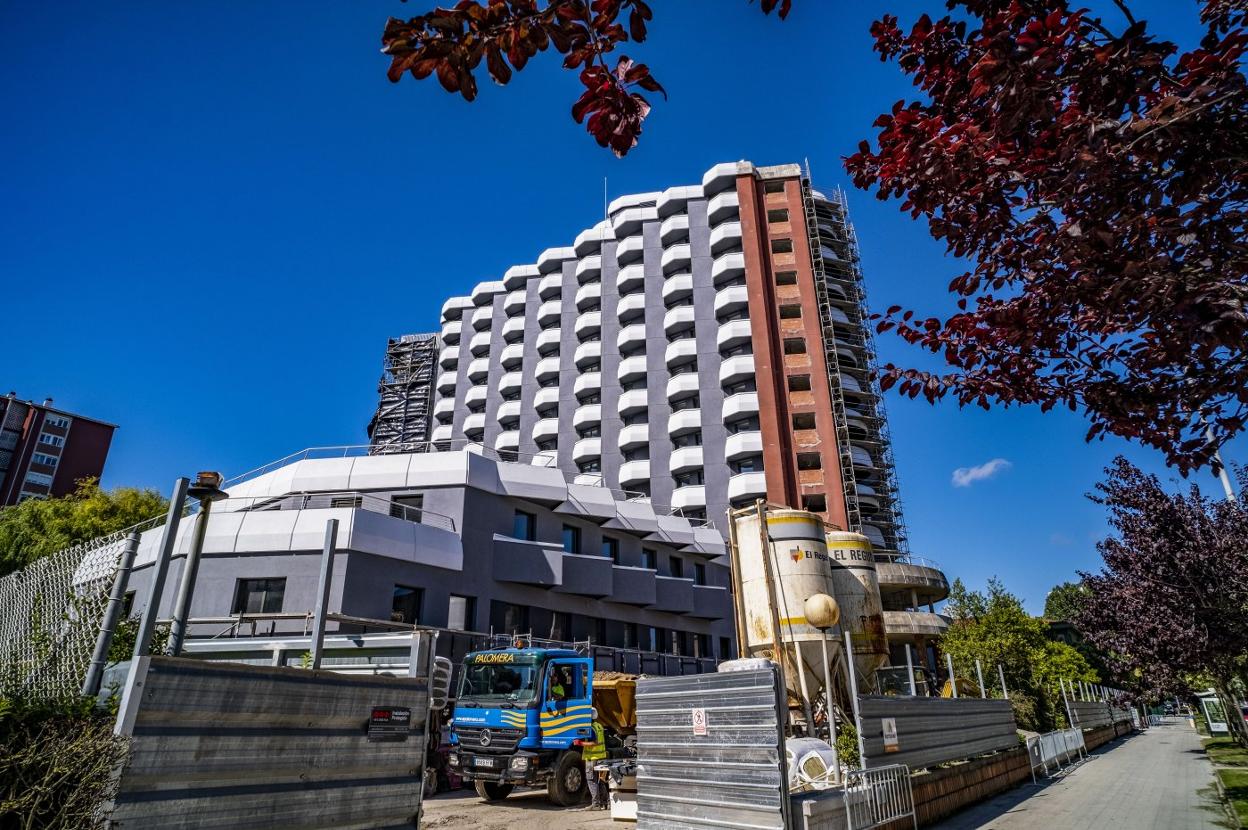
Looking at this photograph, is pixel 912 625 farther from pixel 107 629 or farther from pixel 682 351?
pixel 107 629

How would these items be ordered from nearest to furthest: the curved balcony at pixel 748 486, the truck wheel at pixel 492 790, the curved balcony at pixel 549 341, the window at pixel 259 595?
A: the truck wheel at pixel 492 790 → the window at pixel 259 595 → the curved balcony at pixel 748 486 → the curved balcony at pixel 549 341

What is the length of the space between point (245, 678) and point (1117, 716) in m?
60.1

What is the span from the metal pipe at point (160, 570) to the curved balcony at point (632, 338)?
5187cm

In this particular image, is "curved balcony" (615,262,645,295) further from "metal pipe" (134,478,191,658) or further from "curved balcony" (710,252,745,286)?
"metal pipe" (134,478,191,658)

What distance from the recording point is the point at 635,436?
54.5m

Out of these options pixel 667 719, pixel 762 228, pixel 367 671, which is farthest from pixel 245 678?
pixel 762 228

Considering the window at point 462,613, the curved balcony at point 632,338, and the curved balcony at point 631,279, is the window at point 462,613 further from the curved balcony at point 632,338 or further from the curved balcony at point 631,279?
the curved balcony at point 631,279

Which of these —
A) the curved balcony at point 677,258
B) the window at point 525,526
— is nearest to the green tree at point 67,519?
the window at point 525,526

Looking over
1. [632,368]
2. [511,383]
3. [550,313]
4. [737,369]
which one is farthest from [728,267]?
[511,383]

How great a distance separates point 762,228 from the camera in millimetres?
55875

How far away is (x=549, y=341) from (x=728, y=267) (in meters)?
19.7

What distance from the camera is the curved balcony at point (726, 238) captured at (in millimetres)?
55875

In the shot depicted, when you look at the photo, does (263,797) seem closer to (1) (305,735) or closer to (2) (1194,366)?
(1) (305,735)

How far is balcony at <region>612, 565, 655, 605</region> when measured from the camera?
105 ft
